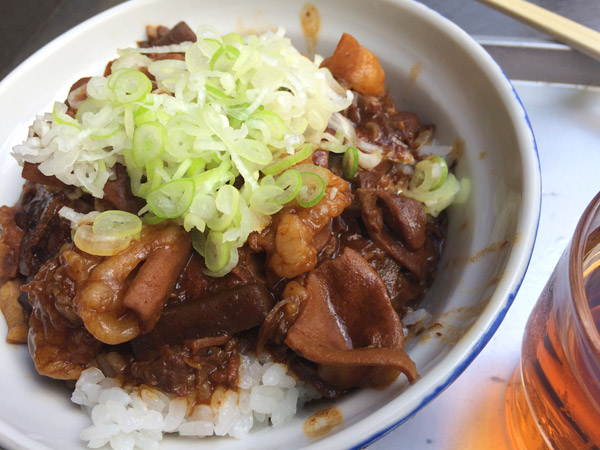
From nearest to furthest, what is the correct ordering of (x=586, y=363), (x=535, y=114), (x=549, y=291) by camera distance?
(x=586, y=363), (x=549, y=291), (x=535, y=114)

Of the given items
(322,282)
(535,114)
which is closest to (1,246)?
(322,282)

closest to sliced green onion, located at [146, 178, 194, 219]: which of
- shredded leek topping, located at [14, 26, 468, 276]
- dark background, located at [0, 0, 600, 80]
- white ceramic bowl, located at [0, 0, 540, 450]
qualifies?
shredded leek topping, located at [14, 26, 468, 276]

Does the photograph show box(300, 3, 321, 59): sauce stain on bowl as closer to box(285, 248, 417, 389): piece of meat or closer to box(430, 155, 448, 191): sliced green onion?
box(430, 155, 448, 191): sliced green onion

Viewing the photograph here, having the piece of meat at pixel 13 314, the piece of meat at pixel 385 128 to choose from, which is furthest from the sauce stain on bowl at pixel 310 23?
the piece of meat at pixel 13 314

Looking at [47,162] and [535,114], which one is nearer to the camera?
[47,162]

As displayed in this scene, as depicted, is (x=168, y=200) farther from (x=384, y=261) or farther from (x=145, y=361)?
(x=384, y=261)

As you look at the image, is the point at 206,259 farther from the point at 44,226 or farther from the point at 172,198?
the point at 44,226
